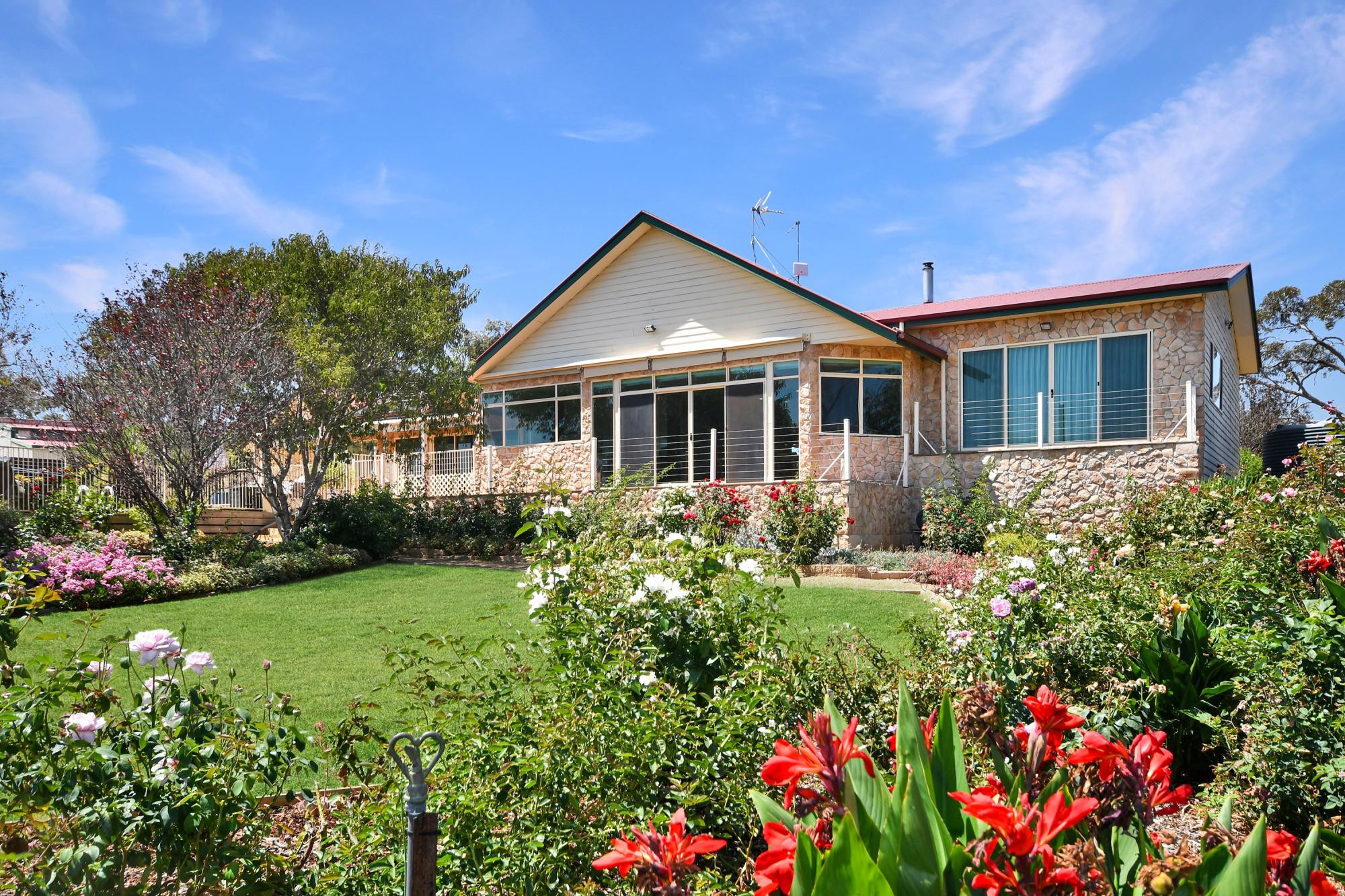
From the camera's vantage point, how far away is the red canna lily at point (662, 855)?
1.46 meters

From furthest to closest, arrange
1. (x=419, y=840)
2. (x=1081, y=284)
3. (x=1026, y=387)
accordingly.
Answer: (x=1081, y=284) < (x=1026, y=387) < (x=419, y=840)

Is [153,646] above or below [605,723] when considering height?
above

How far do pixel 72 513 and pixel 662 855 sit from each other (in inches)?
655

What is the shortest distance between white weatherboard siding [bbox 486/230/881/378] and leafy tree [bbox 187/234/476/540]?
7.17 feet

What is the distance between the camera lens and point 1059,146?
12867mm

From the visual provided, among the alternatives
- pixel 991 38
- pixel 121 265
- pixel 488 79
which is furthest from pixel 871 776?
pixel 121 265

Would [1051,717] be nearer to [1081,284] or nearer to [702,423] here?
[702,423]

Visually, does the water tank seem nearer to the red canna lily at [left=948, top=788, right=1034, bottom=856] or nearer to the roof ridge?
the roof ridge

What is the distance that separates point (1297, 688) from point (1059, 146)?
1124 centimetres

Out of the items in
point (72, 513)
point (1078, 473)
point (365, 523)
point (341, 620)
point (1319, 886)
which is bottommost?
→ point (341, 620)

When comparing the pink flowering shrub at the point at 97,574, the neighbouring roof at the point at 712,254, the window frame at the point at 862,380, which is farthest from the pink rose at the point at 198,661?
the window frame at the point at 862,380

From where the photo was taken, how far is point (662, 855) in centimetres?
151

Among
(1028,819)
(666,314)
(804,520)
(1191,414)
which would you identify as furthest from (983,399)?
(1028,819)

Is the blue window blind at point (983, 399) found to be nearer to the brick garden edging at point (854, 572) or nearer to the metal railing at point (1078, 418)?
the metal railing at point (1078, 418)
